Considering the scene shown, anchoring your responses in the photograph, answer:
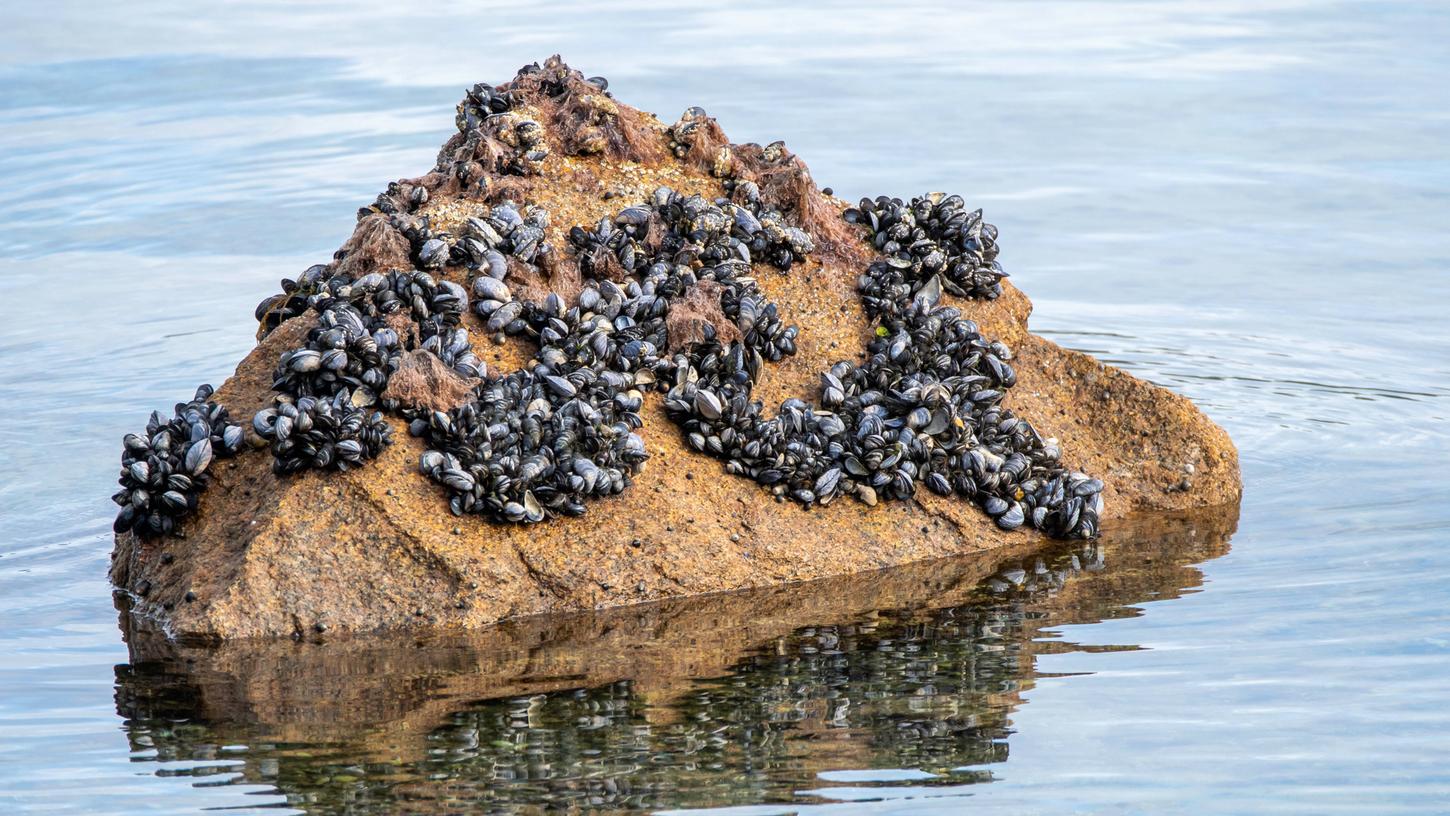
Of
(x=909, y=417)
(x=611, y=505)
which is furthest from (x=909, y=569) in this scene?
(x=611, y=505)

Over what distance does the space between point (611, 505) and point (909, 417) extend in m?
1.54

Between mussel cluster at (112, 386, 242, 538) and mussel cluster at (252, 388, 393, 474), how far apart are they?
0.32 metres

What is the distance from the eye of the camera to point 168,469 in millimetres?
7578

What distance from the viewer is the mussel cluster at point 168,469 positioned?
7574 millimetres

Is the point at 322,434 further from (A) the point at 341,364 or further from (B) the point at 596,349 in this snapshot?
(B) the point at 596,349

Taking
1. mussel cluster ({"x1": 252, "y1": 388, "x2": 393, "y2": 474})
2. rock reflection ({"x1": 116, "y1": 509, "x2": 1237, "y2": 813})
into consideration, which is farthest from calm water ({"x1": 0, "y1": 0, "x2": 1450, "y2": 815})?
mussel cluster ({"x1": 252, "y1": 388, "x2": 393, "y2": 474})

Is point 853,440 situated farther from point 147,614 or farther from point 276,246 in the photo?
point 276,246

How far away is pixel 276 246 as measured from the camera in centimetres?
1524

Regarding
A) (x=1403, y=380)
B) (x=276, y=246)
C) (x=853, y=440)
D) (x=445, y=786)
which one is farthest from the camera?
(x=276, y=246)

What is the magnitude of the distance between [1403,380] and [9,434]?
874 centimetres

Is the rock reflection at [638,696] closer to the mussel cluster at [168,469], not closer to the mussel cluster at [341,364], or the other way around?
the mussel cluster at [168,469]

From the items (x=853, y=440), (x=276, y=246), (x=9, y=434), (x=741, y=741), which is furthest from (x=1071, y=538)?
(x=276, y=246)

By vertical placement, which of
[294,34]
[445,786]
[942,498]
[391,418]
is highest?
[294,34]

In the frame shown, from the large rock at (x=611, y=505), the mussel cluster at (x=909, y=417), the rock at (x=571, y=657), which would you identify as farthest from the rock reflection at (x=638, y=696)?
the mussel cluster at (x=909, y=417)
